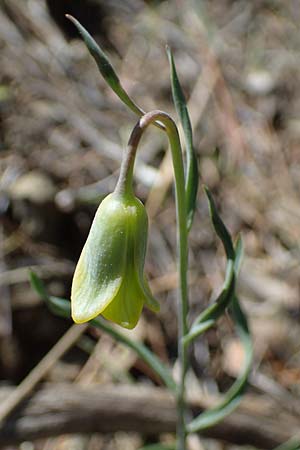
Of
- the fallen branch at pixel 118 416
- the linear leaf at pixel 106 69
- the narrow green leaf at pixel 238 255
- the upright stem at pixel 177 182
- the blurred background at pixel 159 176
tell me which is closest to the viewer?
the upright stem at pixel 177 182

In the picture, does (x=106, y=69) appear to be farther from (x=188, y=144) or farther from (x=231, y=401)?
(x=231, y=401)

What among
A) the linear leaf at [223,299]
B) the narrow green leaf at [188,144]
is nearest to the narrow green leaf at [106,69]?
the narrow green leaf at [188,144]

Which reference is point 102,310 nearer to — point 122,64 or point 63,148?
point 63,148

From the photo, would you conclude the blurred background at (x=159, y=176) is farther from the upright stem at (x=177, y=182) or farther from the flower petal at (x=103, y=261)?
the flower petal at (x=103, y=261)

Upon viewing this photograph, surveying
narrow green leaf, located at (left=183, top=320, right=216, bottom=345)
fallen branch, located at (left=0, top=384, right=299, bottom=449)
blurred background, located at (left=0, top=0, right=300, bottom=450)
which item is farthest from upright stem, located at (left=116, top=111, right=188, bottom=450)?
blurred background, located at (left=0, top=0, right=300, bottom=450)

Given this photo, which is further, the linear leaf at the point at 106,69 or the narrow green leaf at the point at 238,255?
the narrow green leaf at the point at 238,255

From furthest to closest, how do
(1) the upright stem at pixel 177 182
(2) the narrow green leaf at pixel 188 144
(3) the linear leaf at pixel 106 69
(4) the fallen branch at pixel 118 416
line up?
(4) the fallen branch at pixel 118 416, (2) the narrow green leaf at pixel 188 144, (3) the linear leaf at pixel 106 69, (1) the upright stem at pixel 177 182
